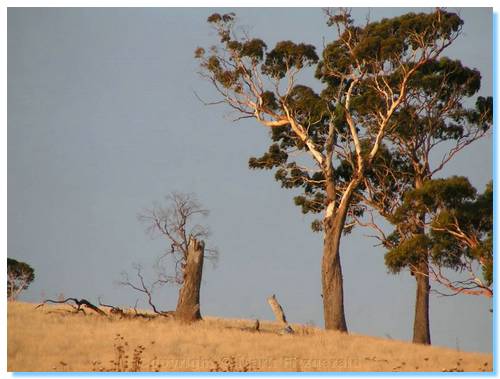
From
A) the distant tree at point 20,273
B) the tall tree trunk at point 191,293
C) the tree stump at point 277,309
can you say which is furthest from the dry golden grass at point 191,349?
the distant tree at point 20,273

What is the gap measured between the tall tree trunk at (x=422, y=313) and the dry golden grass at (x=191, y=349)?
12.0 ft

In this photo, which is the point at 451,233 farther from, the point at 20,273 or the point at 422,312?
the point at 20,273

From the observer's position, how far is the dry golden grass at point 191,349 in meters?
25.0

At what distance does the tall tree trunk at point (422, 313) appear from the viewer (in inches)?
1348

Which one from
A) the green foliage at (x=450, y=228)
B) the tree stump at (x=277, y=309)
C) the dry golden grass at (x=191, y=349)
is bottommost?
the dry golden grass at (x=191, y=349)

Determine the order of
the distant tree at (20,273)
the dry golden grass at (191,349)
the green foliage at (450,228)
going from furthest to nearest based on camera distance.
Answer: the distant tree at (20,273) → the green foliage at (450,228) → the dry golden grass at (191,349)

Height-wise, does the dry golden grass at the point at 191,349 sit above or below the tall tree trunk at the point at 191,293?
below

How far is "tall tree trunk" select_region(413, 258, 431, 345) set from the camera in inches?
1348

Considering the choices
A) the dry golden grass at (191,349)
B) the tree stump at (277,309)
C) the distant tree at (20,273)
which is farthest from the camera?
the distant tree at (20,273)

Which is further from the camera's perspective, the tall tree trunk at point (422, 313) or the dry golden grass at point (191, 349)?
the tall tree trunk at point (422, 313)

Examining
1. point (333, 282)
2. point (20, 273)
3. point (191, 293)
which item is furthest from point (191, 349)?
point (20, 273)

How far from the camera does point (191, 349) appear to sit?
26.8 meters

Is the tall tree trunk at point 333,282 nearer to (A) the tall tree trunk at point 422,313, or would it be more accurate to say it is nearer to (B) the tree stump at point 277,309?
(B) the tree stump at point 277,309
